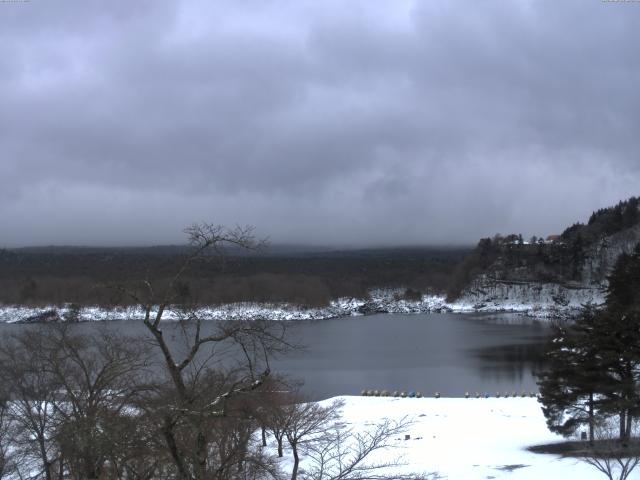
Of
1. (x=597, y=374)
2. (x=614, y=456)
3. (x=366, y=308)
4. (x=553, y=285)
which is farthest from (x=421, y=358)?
(x=553, y=285)

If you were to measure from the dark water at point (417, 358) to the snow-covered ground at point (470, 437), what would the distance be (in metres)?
3.87

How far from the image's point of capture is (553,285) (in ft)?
345

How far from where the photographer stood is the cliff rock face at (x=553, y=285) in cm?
9956

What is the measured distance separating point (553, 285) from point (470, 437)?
89.1 metres

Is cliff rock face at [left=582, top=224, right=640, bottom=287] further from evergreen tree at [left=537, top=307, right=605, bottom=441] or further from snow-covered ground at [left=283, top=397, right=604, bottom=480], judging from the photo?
evergreen tree at [left=537, top=307, right=605, bottom=441]

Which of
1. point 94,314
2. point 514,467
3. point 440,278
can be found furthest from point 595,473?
point 440,278

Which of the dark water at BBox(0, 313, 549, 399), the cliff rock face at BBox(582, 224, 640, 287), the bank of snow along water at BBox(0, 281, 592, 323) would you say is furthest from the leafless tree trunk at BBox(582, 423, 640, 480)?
the cliff rock face at BBox(582, 224, 640, 287)

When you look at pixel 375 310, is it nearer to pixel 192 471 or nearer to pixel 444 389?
pixel 444 389

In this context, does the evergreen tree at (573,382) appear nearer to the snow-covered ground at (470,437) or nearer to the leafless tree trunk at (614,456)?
the snow-covered ground at (470,437)

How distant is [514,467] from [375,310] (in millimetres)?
88453

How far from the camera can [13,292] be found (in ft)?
324

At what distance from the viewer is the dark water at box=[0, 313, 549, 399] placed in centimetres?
3606

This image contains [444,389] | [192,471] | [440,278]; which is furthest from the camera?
[440,278]

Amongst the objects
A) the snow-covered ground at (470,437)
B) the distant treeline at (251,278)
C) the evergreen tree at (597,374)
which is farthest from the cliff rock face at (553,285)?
the evergreen tree at (597,374)
